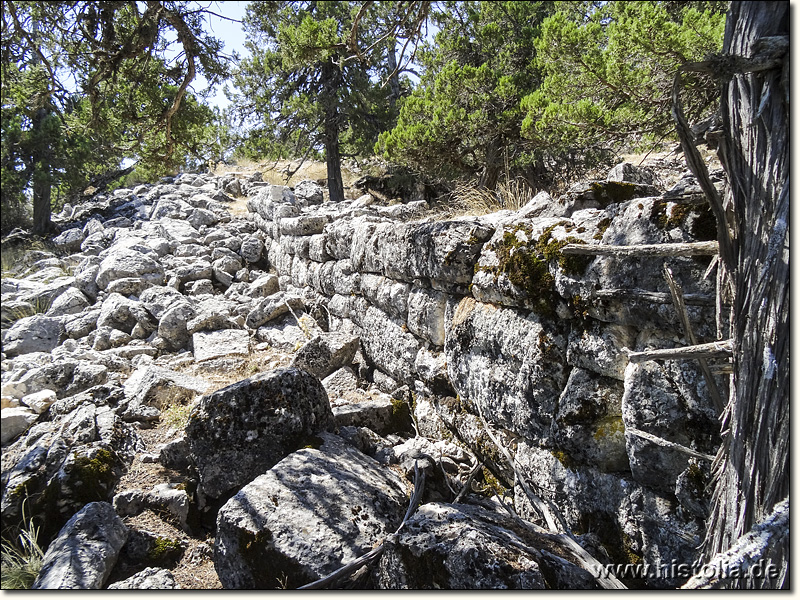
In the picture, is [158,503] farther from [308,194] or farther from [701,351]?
[308,194]

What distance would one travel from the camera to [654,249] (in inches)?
84.1

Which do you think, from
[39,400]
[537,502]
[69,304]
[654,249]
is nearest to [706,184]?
[654,249]

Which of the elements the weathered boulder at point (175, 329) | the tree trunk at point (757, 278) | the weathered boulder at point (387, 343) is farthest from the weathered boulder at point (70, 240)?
the tree trunk at point (757, 278)

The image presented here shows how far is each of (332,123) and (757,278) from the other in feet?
37.5

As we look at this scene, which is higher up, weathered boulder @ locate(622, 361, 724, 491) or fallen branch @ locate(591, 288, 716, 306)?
fallen branch @ locate(591, 288, 716, 306)

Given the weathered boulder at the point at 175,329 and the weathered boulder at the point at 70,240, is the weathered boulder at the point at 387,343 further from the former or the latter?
the weathered boulder at the point at 70,240

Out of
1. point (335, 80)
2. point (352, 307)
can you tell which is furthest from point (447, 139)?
point (335, 80)

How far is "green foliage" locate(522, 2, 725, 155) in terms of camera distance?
A: 4309 mm

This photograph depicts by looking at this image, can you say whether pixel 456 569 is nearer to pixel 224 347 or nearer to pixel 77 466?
pixel 77 466

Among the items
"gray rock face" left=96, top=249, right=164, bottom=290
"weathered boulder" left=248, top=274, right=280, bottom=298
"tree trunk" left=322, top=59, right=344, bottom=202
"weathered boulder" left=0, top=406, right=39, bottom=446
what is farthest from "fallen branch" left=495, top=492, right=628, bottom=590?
"tree trunk" left=322, top=59, right=344, bottom=202

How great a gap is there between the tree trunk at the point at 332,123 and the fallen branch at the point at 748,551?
1146cm

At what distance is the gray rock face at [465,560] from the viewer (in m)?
2.03

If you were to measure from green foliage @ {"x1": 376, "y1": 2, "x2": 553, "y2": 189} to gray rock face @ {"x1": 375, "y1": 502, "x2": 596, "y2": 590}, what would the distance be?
674 cm

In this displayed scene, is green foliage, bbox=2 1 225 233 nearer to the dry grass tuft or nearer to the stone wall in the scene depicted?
the stone wall
